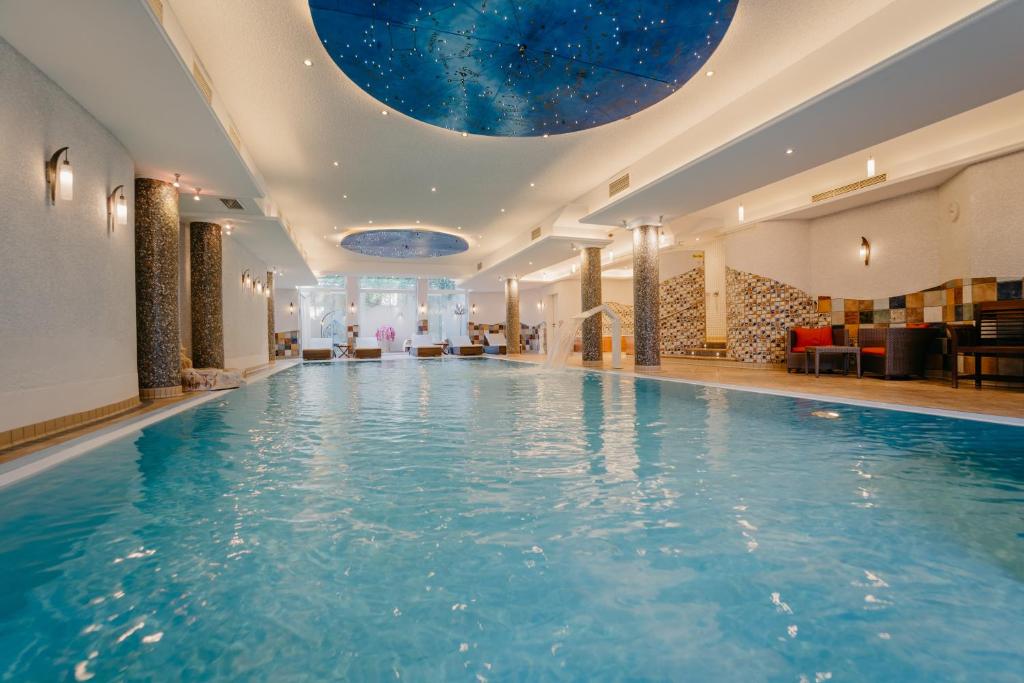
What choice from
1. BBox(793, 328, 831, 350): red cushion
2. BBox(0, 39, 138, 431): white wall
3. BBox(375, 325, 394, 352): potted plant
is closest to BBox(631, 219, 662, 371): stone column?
BBox(793, 328, 831, 350): red cushion

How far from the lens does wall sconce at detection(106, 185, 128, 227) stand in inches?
223

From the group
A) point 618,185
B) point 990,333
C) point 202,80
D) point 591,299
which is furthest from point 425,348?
point 990,333

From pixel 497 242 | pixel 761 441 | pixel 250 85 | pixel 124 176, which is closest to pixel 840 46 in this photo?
pixel 761 441

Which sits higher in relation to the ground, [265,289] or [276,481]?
[265,289]

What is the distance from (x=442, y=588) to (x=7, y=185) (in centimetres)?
489

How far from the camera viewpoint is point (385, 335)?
81.5ft

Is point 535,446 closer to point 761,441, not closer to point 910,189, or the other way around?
point 761,441

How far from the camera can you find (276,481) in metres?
2.94

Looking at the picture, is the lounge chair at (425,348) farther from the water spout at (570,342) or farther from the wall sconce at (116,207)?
the wall sconce at (116,207)

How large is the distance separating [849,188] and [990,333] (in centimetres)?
361

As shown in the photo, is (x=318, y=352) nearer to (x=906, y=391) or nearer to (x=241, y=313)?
(x=241, y=313)

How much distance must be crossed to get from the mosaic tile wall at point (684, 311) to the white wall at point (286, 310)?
54.0 ft

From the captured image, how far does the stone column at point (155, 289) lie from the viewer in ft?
22.1

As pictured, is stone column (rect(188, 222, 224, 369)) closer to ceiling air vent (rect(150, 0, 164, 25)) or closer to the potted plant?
ceiling air vent (rect(150, 0, 164, 25))
